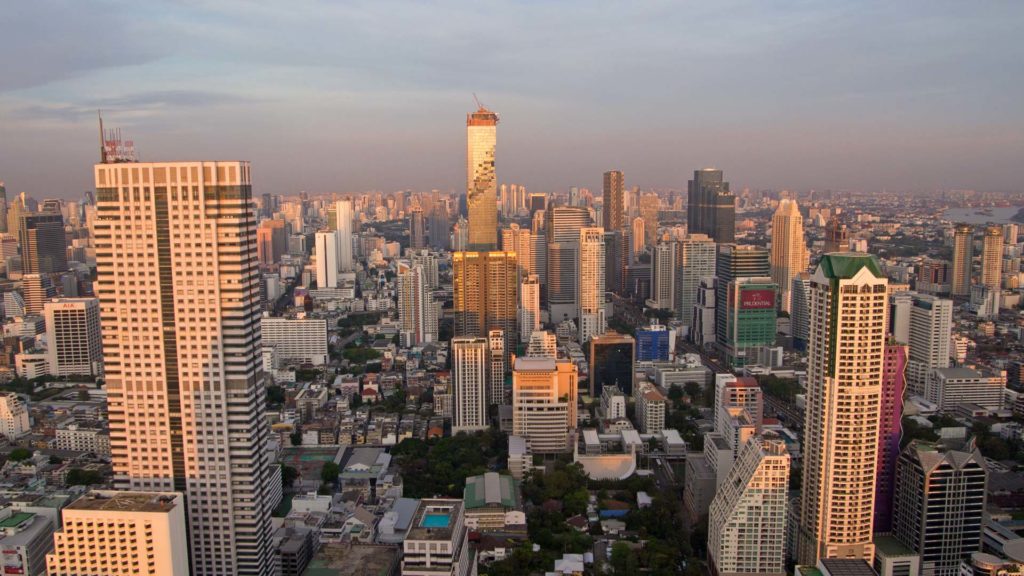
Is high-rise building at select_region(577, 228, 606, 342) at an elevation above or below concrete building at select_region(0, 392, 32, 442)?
above

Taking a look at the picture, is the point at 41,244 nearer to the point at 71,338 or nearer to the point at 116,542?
the point at 71,338

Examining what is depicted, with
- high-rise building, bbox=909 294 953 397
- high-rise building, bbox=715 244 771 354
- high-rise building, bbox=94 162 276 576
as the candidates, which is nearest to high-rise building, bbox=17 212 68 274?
high-rise building, bbox=715 244 771 354

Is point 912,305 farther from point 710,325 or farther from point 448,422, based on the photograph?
point 448,422

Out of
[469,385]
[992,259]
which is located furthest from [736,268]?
[469,385]

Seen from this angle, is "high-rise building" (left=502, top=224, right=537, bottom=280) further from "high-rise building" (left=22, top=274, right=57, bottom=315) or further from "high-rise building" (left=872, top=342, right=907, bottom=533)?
"high-rise building" (left=872, top=342, right=907, bottom=533)

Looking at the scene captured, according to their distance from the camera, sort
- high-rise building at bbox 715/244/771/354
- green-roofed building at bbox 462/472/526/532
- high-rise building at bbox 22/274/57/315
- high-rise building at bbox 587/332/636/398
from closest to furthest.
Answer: green-roofed building at bbox 462/472/526/532, high-rise building at bbox 587/332/636/398, high-rise building at bbox 715/244/771/354, high-rise building at bbox 22/274/57/315

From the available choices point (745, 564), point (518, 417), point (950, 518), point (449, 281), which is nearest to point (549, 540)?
point (745, 564)

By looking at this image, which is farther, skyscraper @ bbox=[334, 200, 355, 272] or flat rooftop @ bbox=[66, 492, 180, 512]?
Result: skyscraper @ bbox=[334, 200, 355, 272]
